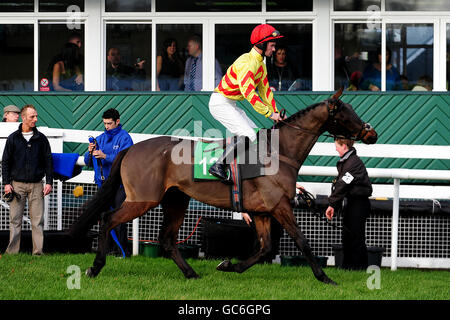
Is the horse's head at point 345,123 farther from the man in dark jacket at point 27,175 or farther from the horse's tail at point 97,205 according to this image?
the man in dark jacket at point 27,175

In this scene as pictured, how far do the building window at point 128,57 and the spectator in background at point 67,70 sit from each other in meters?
0.43

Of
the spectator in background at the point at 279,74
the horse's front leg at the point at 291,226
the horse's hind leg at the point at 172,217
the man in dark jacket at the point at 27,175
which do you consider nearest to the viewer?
the horse's front leg at the point at 291,226

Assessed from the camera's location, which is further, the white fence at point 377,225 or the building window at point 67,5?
the building window at point 67,5

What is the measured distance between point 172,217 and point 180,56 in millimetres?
4521

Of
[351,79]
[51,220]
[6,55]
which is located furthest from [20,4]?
[351,79]

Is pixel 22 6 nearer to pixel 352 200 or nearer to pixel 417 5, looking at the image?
pixel 417 5

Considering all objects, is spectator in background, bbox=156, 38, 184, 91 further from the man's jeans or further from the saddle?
the saddle

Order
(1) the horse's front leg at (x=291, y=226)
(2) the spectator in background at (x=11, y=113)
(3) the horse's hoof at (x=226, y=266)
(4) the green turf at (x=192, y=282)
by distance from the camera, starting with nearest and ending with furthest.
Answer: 1. (4) the green turf at (x=192, y=282)
2. (1) the horse's front leg at (x=291, y=226)
3. (3) the horse's hoof at (x=226, y=266)
4. (2) the spectator in background at (x=11, y=113)

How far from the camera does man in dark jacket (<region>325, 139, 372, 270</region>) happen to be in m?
9.36

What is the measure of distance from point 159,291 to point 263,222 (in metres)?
1.39

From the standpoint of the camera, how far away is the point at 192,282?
8.11 meters

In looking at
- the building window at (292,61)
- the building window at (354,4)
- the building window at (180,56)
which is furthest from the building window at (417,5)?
the building window at (180,56)

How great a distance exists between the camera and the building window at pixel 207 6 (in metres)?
12.7

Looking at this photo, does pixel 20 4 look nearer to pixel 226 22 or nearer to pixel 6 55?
pixel 6 55
